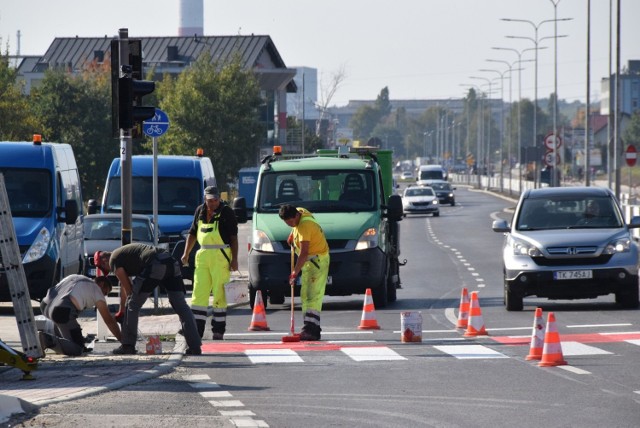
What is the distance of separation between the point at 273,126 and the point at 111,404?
343 feet

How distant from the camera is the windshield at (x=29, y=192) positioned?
2422 centimetres

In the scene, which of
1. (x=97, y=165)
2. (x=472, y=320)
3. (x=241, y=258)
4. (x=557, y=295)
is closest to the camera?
(x=472, y=320)

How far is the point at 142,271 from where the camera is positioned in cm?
1653

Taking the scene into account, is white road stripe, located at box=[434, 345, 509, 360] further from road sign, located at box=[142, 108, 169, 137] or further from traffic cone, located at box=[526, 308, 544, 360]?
road sign, located at box=[142, 108, 169, 137]

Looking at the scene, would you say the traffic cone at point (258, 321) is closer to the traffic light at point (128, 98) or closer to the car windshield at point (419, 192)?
the traffic light at point (128, 98)

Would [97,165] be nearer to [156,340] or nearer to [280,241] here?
[280,241]

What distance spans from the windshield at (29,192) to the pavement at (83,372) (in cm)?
410

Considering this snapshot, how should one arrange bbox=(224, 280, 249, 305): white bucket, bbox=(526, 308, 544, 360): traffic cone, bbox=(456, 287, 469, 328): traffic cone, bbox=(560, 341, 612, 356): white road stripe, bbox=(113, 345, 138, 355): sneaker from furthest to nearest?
bbox=(224, 280, 249, 305): white bucket < bbox=(456, 287, 469, 328): traffic cone < bbox=(113, 345, 138, 355): sneaker < bbox=(560, 341, 612, 356): white road stripe < bbox=(526, 308, 544, 360): traffic cone

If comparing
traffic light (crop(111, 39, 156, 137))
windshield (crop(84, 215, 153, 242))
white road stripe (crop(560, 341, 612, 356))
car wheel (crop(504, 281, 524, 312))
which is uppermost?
traffic light (crop(111, 39, 156, 137))

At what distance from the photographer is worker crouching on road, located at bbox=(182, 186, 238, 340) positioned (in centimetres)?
1798

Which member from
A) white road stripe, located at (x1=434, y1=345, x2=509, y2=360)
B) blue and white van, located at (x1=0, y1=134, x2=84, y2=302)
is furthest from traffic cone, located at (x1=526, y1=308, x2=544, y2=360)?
blue and white van, located at (x1=0, y1=134, x2=84, y2=302)

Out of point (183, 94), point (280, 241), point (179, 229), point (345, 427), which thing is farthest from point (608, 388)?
point (183, 94)

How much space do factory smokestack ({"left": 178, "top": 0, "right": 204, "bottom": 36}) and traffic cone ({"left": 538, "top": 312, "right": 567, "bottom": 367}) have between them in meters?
139

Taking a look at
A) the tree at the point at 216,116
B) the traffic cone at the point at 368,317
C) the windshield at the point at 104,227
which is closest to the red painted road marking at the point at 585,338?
the traffic cone at the point at 368,317
